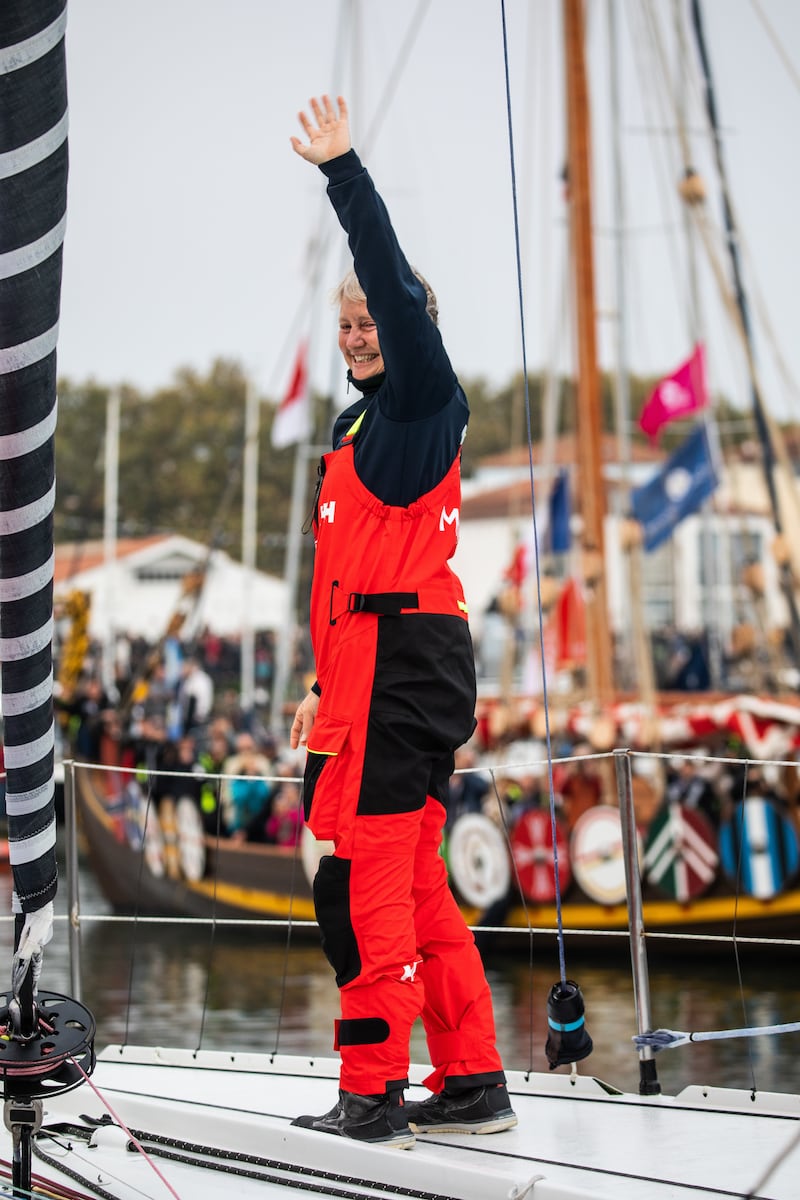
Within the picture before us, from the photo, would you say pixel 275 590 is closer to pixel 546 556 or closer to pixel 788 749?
pixel 546 556

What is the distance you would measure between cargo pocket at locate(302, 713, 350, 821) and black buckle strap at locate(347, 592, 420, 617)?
0.66 feet

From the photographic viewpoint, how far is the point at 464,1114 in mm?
2941

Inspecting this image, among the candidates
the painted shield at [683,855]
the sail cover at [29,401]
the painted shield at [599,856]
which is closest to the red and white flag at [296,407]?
the painted shield at [599,856]

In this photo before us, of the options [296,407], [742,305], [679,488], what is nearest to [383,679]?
[742,305]

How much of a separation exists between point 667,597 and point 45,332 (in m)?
54.8

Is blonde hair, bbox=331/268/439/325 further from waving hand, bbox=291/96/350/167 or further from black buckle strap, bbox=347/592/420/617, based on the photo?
black buckle strap, bbox=347/592/420/617

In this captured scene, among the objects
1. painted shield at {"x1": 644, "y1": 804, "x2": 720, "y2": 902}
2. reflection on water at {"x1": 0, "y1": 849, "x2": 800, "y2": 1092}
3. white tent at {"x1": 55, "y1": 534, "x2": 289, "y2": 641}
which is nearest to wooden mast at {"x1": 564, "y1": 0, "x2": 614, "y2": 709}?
painted shield at {"x1": 644, "y1": 804, "x2": 720, "y2": 902}

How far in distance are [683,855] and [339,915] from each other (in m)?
8.88

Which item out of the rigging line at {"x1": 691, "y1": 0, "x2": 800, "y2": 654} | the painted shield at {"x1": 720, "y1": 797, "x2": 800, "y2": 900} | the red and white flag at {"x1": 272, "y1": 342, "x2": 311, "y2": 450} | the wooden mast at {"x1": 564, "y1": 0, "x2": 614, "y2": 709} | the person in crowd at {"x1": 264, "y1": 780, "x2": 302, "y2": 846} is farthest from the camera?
the red and white flag at {"x1": 272, "y1": 342, "x2": 311, "y2": 450}

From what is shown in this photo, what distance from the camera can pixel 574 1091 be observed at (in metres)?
3.30

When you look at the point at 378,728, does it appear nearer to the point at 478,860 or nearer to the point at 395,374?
the point at 395,374

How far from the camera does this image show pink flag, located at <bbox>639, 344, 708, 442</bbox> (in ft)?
52.2

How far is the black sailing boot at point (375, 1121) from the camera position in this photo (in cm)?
276

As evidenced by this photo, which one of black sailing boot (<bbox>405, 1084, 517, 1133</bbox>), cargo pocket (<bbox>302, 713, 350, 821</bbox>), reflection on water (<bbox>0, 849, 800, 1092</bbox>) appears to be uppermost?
cargo pocket (<bbox>302, 713, 350, 821</bbox>)
